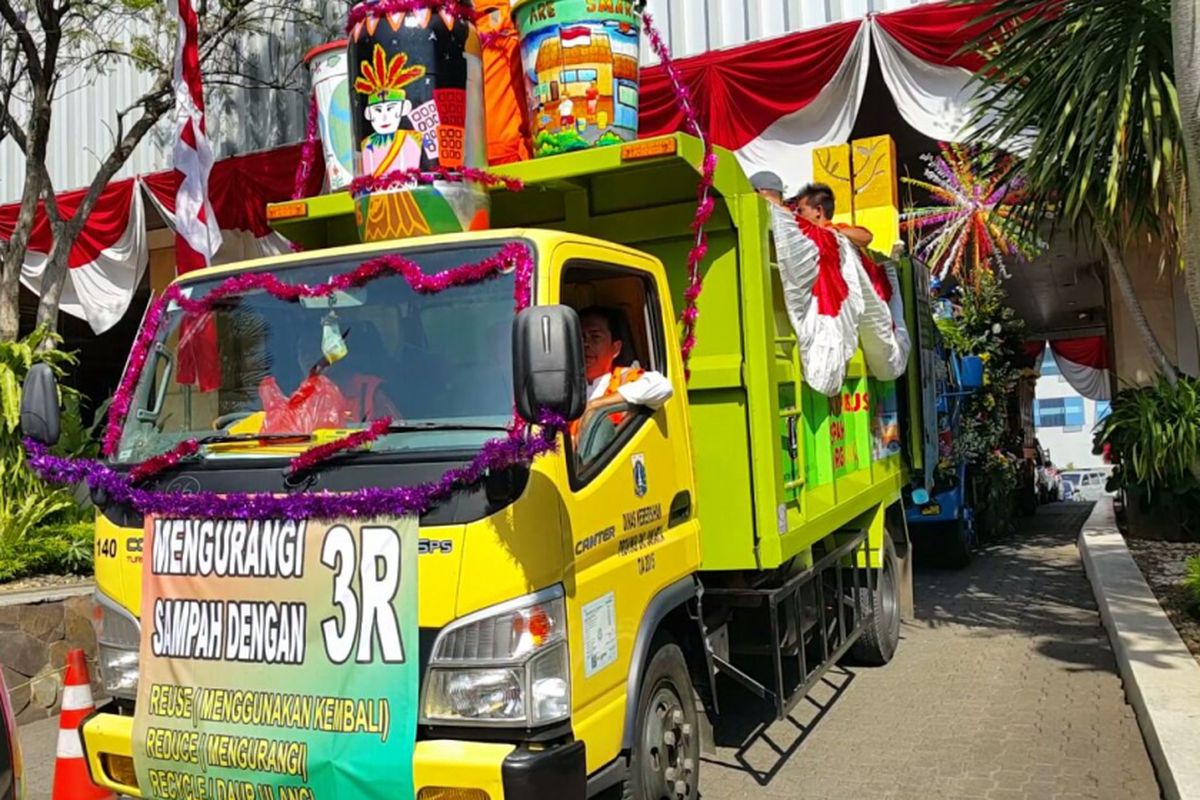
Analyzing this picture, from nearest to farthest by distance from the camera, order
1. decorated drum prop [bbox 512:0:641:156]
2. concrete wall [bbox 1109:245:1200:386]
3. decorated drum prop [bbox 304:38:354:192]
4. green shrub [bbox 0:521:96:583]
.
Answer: decorated drum prop [bbox 512:0:641:156]
decorated drum prop [bbox 304:38:354:192]
green shrub [bbox 0:521:96:583]
concrete wall [bbox 1109:245:1200:386]

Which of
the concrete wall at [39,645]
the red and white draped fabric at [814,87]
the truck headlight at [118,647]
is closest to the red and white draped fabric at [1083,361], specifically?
the red and white draped fabric at [814,87]

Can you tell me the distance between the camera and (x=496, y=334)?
10.9 ft

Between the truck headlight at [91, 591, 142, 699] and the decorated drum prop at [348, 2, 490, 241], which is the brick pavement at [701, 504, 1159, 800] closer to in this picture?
the truck headlight at [91, 591, 142, 699]

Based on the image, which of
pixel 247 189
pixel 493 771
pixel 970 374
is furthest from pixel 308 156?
pixel 970 374

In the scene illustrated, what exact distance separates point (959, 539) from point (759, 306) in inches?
296

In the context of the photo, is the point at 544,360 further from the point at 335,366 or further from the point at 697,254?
the point at 697,254

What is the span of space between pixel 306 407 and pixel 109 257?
493 inches

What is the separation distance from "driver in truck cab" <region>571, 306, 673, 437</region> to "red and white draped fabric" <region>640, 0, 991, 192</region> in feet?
20.2

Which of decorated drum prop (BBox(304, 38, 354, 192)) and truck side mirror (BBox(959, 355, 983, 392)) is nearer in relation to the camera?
decorated drum prop (BBox(304, 38, 354, 192))

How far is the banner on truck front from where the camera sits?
2.88m

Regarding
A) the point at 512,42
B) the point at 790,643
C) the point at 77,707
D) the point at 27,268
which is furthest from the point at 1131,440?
the point at 27,268

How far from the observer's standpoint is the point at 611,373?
394 cm

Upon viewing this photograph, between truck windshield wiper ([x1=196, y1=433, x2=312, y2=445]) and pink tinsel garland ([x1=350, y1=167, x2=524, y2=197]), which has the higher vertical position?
pink tinsel garland ([x1=350, y1=167, x2=524, y2=197])

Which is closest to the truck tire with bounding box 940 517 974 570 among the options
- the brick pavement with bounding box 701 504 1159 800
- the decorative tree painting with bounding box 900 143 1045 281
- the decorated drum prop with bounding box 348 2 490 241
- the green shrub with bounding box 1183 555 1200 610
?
the brick pavement with bounding box 701 504 1159 800
